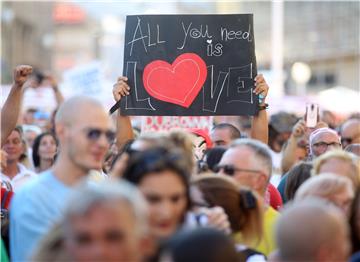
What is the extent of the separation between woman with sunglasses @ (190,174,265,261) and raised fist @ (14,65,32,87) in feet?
6.77

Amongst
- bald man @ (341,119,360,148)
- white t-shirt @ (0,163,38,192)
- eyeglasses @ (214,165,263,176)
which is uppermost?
bald man @ (341,119,360,148)

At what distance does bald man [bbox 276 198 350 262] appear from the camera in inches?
190

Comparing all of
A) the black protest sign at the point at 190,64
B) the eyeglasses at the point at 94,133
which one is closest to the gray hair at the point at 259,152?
the eyeglasses at the point at 94,133

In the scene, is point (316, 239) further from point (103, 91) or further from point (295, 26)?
point (295, 26)

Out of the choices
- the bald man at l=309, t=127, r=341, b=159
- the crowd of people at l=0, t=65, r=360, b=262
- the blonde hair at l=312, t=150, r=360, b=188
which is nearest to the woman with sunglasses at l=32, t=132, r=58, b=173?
the bald man at l=309, t=127, r=341, b=159

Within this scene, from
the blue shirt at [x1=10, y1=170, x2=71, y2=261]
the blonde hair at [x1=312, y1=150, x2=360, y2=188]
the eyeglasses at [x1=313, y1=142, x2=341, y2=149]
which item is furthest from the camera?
the eyeglasses at [x1=313, y1=142, x2=341, y2=149]

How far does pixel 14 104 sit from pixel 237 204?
7.78 ft

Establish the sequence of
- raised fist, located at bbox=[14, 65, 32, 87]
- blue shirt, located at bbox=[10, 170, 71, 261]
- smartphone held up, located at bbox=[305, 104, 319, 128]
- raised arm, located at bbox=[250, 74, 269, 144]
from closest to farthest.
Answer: blue shirt, located at bbox=[10, 170, 71, 261], raised fist, located at bbox=[14, 65, 32, 87], raised arm, located at bbox=[250, 74, 269, 144], smartphone held up, located at bbox=[305, 104, 319, 128]

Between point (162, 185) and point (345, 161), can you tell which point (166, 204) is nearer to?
point (162, 185)

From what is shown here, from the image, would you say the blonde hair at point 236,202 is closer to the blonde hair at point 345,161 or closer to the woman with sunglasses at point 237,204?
the woman with sunglasses at point 237,204

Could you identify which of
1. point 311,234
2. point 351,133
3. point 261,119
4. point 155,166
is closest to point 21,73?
point 261,119

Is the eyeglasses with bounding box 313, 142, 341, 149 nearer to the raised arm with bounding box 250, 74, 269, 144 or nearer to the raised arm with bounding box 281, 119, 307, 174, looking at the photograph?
the raised arm with bounding box 250, 74, 269, 144

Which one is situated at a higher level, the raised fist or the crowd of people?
the raised fist

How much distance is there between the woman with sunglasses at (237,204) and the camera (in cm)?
597
